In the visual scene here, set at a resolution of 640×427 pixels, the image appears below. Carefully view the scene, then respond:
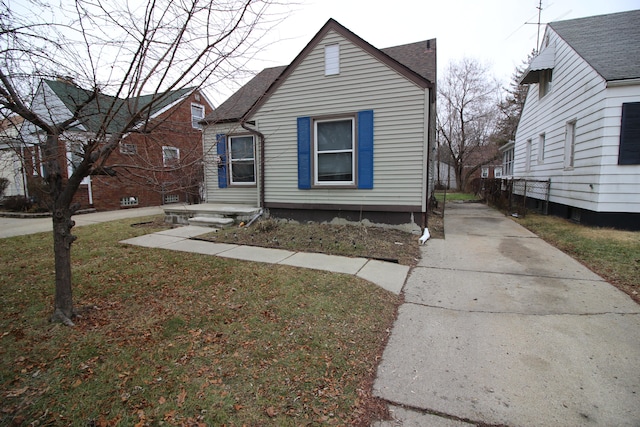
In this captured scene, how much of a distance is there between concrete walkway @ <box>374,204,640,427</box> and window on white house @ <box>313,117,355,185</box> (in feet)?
11.8

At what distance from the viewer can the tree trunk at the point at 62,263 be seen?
3.04 meters

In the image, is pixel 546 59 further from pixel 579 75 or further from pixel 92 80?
pixel 92 80

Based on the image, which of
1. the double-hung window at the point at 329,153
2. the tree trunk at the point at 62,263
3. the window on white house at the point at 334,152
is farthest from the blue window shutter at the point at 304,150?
the tree trunk at the point at 62,263

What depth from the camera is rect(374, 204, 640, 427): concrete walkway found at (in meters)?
2.15

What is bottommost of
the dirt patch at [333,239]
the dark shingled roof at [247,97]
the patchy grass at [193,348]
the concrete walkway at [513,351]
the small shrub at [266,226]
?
the concrete walkway at [513,351]

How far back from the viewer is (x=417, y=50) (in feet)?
32.2

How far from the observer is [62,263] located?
10.3ft

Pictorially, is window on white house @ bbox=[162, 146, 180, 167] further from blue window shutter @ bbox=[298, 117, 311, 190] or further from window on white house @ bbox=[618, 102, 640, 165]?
window on white house @ bbox=[618, 102, 640, 165]

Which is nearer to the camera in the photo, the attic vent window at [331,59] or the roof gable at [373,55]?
the roof gable at [373,55]

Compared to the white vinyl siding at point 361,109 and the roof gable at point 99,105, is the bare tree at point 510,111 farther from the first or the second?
the roof gable at point 99,105

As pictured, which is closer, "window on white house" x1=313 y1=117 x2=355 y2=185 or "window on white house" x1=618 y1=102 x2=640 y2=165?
"window on white house" x1=618 y1=102 x2=640 y2=165

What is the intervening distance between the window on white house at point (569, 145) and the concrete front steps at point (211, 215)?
931 centimetres

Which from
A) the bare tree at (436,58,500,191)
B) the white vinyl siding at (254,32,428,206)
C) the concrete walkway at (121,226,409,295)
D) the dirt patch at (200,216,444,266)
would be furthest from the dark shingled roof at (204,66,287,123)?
the bare tree at (436,58,500,191)

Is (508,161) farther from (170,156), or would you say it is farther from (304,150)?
(170,156)
